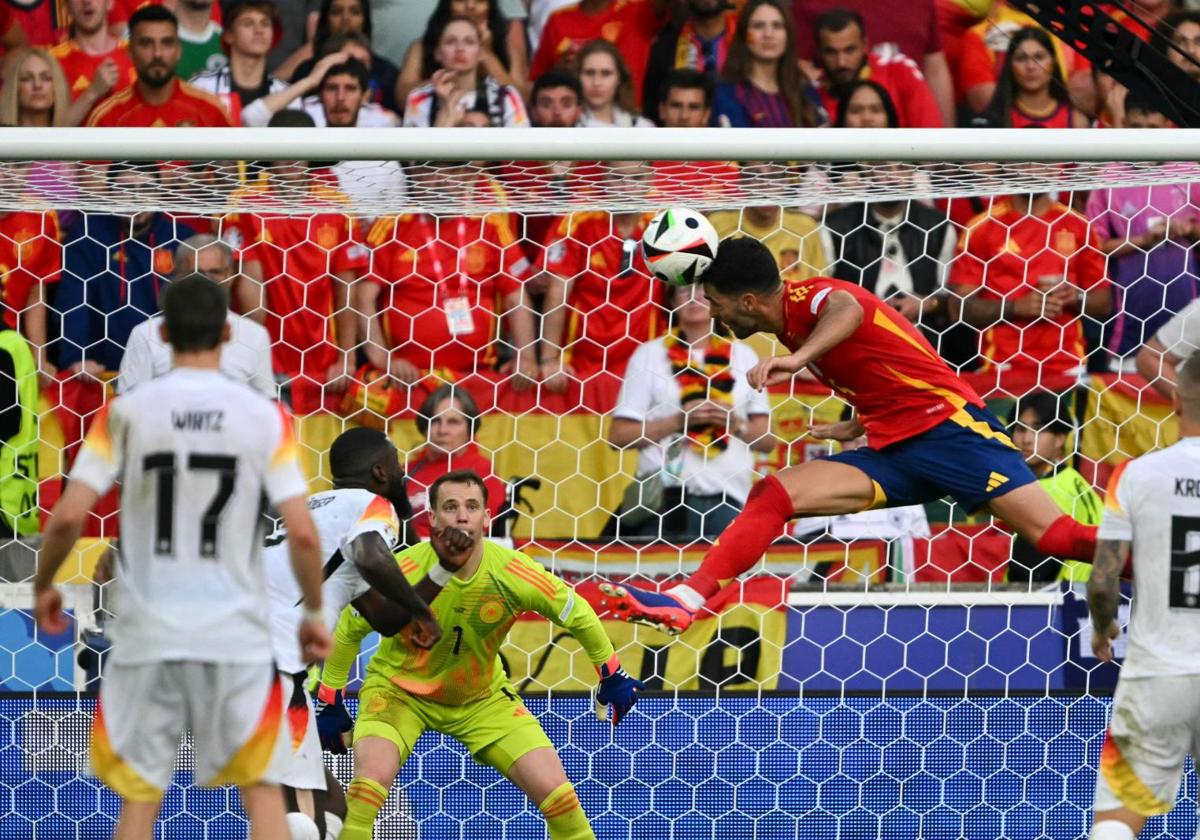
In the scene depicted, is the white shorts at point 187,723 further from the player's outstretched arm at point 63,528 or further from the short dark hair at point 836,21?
the short dark hair at point 836,21

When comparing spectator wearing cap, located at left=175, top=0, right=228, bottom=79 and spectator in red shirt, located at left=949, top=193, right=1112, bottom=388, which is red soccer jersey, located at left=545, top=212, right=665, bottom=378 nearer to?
spectator in red shirt, located at left=949, top=193, right=1112, bottom=388

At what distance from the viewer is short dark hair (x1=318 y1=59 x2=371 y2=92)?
888 centimetres

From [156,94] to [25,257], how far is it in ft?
4.84

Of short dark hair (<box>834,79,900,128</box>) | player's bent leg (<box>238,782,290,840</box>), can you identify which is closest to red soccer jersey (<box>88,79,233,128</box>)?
short dark hair (<box>834,79,900,128</box>)

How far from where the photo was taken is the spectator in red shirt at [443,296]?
25.3ft

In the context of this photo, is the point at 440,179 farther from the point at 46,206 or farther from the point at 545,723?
the point at 545,723

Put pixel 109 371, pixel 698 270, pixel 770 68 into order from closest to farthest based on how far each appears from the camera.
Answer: pixel 698 270, pixel 109 371, pixel 770 68

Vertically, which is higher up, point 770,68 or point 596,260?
point 770,68

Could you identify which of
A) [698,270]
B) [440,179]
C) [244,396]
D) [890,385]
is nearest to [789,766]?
[890,385]

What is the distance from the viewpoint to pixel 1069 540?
567cm

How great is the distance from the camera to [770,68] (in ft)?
29.9

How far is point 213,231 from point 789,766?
3.32 metres

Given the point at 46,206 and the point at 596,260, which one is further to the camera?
the point at 596,260

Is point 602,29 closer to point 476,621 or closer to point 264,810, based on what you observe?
point 476,621
